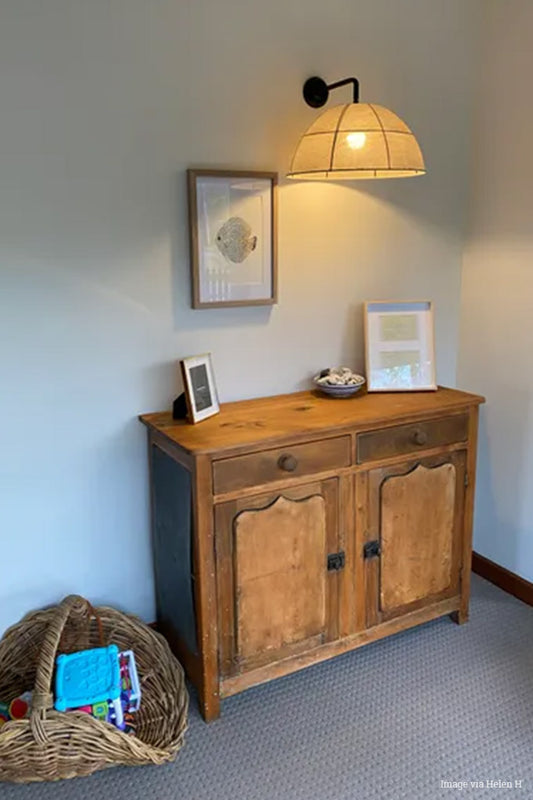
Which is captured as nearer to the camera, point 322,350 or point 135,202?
point 135,202

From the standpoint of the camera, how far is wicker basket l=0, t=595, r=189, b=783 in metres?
1.73

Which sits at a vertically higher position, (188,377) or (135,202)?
(135,202)

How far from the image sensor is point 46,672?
5.90 feet

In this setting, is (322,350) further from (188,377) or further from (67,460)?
(67,460)

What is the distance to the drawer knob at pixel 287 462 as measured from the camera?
198 centimetres

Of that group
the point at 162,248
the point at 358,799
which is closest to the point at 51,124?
the point at 162,248

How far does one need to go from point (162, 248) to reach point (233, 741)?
1507 millimetres

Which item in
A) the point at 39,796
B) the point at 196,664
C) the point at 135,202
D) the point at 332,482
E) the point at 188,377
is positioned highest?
the point at 135,202

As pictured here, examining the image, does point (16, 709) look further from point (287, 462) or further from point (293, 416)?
point (293, 416)

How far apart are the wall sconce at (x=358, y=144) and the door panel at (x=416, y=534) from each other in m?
0.99

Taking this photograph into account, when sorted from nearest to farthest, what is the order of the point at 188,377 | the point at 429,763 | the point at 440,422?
the point at 429,763, the point at 188,377, the point at 440,422

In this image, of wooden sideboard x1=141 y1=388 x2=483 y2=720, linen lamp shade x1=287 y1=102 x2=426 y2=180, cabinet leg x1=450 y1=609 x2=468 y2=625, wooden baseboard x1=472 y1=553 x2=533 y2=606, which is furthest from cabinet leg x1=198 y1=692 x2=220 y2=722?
linen lamp shade x1=287 y1=102 x2=426 y2=180

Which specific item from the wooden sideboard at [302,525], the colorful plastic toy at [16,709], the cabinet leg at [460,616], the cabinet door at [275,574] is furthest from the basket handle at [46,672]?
the cabinet leg at [460,616]

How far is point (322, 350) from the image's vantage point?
2490mm
